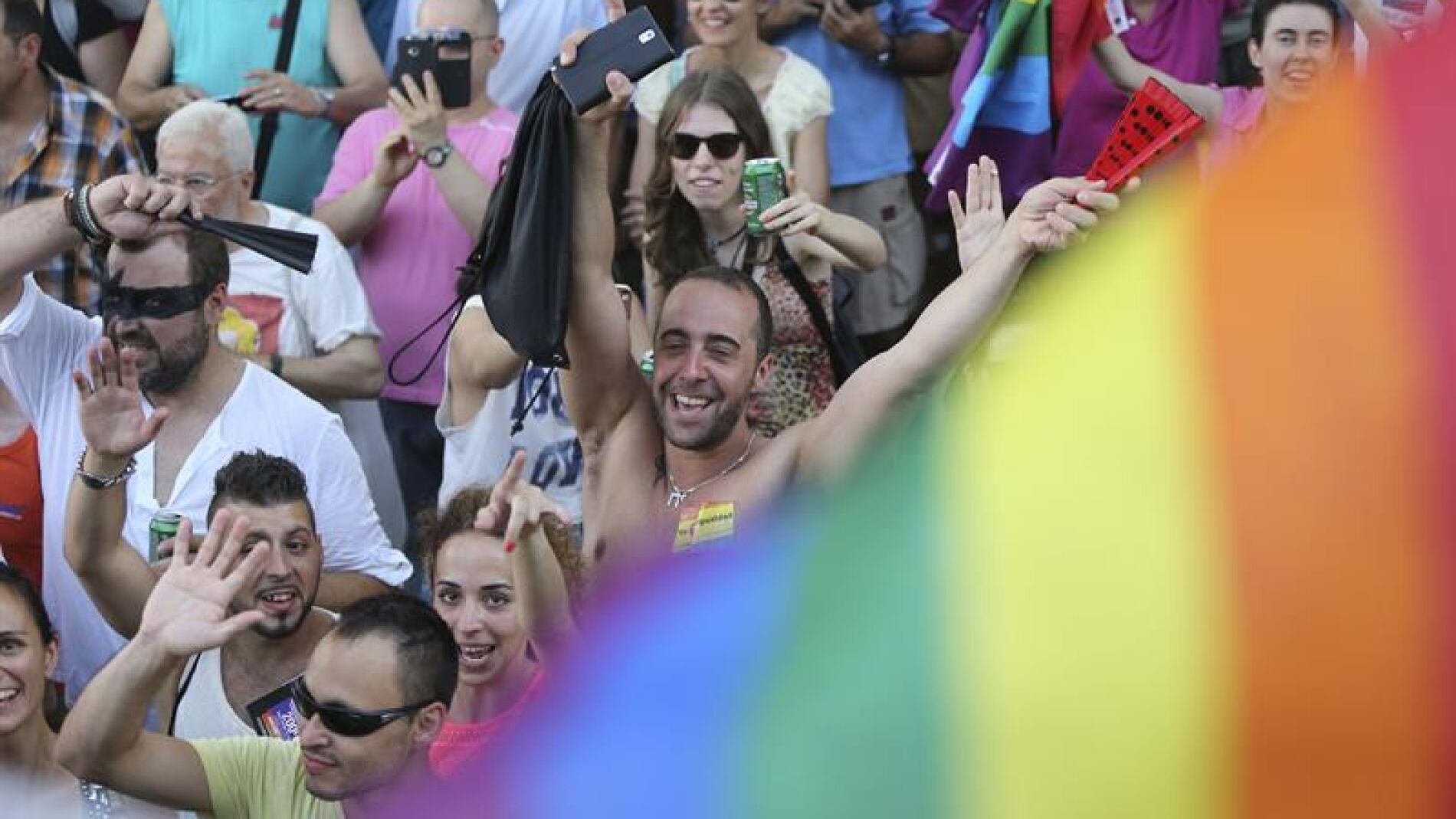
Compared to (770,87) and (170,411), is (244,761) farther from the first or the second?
(770,87)

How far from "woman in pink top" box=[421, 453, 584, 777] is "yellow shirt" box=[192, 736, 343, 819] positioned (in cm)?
28

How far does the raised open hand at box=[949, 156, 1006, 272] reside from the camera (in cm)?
505

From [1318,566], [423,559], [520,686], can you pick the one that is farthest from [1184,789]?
[423,559]

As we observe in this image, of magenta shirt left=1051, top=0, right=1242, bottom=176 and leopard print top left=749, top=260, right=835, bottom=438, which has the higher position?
magenta shirt left=1051, top=0, right=1242, bottom=176

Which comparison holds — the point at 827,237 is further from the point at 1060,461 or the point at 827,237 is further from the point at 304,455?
the point at 1060,461

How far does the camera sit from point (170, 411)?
5.91m

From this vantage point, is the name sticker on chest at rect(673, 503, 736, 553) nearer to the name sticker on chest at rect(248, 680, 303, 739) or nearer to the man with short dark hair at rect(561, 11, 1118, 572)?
the man with short dark hair at rect(561, 11, 1118, 572)

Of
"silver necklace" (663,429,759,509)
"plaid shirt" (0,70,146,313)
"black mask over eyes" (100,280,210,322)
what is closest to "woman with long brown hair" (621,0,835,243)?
"black mask over eyes" (100,280,210,322)

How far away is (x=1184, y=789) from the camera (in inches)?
56.6

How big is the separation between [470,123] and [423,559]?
1.84m

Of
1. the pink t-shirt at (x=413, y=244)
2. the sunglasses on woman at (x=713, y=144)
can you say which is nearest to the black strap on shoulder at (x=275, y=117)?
the pink t-shirt at (x=413, y=244)

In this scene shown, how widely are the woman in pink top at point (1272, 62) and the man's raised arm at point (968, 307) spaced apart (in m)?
1.48

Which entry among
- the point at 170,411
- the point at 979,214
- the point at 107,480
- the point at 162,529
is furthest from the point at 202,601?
the point at 979,214

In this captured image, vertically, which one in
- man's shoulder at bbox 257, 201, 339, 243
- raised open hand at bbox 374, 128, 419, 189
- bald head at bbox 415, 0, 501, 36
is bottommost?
man's shoulder at bbox 257, 201, 339, 243
